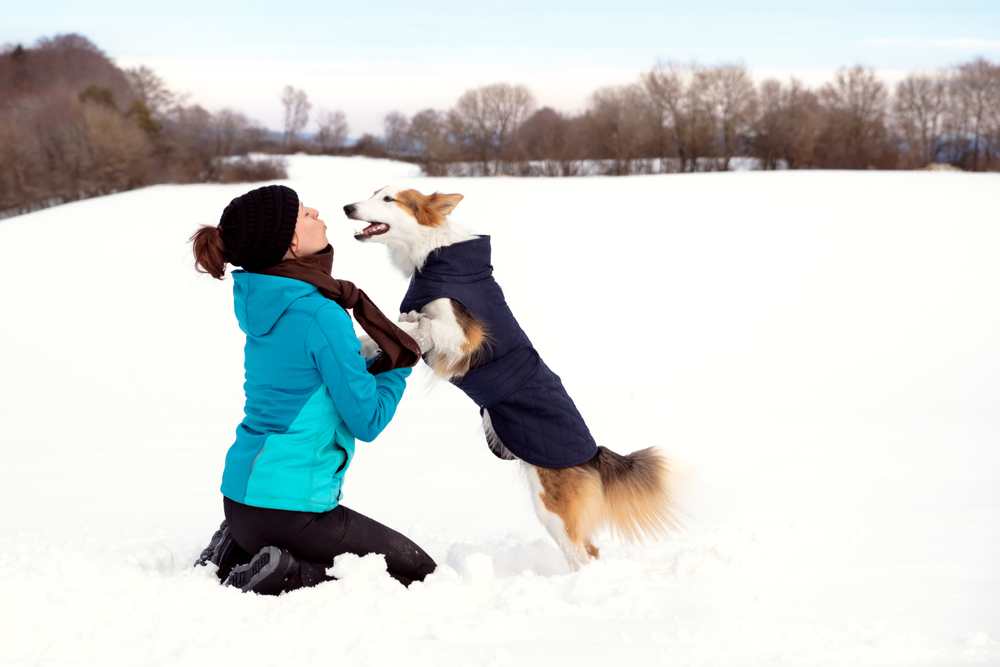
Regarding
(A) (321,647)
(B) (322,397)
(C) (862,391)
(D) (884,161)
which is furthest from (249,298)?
(D) (884,161)

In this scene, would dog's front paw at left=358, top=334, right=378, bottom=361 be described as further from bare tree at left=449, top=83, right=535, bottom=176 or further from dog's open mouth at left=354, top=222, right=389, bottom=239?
bare tree at left=449, top=83, right=535, bottom=176

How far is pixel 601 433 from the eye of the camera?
687cm

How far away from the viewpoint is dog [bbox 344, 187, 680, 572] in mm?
2957

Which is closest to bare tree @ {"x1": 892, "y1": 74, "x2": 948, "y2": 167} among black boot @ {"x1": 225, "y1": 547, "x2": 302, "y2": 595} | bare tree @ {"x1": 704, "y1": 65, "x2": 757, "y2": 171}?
bare tree @ {"x1": 704, "y1": 65, "x2": 757, "y2": 171}

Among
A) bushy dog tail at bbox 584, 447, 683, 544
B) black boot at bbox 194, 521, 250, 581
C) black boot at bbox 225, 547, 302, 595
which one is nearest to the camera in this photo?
black boot at bbox 225, 547, 302, 595

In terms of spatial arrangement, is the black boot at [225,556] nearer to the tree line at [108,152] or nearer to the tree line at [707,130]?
the tree line at [707,130]

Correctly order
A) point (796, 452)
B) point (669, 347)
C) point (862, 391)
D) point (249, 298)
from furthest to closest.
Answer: point (669, 347), point (862, 391), point (796, 452), point (249, 298)

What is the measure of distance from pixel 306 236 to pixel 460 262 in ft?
2.33

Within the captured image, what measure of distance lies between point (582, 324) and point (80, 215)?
13.9 meters

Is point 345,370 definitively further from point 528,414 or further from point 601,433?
point 601,433

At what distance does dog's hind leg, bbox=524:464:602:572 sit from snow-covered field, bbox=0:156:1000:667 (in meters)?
0.27

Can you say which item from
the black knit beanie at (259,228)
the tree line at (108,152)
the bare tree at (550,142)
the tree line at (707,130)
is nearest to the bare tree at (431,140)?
the tree line at (707,130)

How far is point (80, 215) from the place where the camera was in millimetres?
17672

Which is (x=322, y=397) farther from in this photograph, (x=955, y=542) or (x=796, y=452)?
(x=796, y=452)
